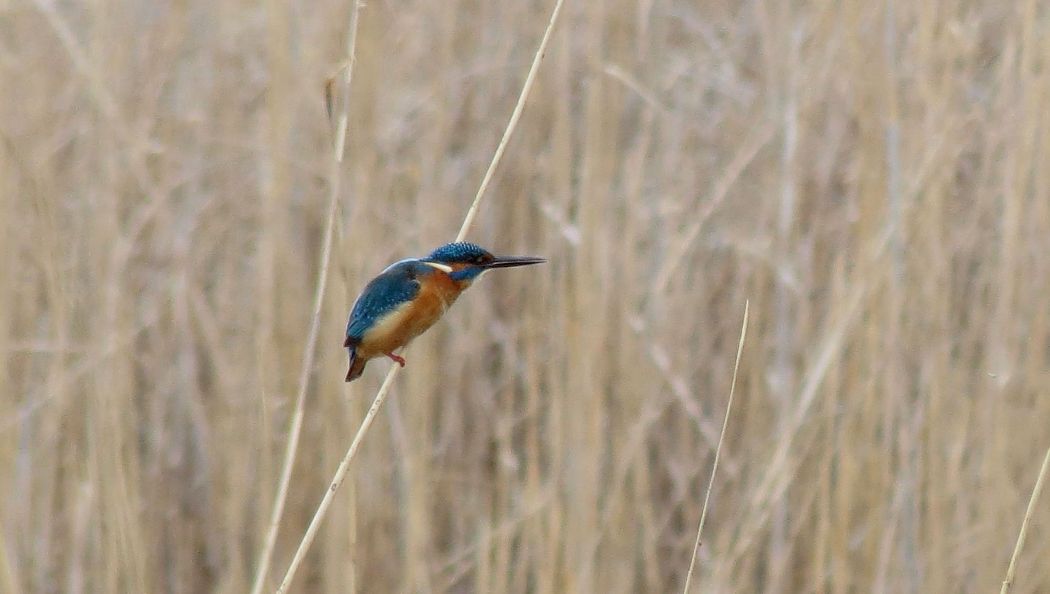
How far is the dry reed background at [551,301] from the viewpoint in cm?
126

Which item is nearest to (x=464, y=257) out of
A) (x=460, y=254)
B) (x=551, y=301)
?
(x=460, y=254)

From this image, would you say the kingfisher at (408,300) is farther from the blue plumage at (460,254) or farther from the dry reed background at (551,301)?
the dry reed background at (551,301)

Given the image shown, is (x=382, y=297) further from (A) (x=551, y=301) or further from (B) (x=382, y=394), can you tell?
(A) (x=551, y=301)

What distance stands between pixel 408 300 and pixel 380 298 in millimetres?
17

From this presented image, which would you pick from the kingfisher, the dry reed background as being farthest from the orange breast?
the dry reed background

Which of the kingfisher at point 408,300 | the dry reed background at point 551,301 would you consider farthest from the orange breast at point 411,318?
the dry reed background at point 551,301

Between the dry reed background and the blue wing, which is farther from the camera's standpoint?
the dry reed background

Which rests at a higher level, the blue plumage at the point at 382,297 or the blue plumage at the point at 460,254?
the blue plumage at the point at 460,254

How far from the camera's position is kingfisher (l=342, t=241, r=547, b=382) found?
647mm

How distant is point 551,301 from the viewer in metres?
1.44

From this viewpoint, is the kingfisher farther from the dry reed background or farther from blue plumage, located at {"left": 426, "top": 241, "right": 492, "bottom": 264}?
the dry reed background

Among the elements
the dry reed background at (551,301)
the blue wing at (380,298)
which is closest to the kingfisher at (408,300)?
the blue wing at (380,298)

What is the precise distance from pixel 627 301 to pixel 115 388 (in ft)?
1.89

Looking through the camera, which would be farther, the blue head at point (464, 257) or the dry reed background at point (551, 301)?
the dry reed background at point (551, 301)
